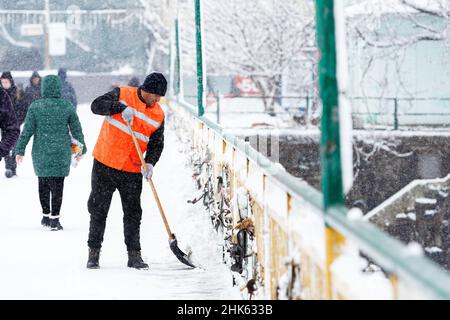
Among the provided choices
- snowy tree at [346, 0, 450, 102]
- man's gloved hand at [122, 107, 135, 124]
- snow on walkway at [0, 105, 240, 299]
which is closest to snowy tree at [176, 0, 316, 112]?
snowy tree at [346, 0, 450, 102]

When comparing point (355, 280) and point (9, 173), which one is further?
point (9, 173)

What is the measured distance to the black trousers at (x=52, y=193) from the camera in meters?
9.98

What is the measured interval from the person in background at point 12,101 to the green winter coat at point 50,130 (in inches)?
221

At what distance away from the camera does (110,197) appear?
777cm

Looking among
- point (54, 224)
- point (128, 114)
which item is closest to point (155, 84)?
point (128, 114)

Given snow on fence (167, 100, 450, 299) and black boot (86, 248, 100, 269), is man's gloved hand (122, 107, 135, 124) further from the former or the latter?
black boot (86, 248, 100, 269)

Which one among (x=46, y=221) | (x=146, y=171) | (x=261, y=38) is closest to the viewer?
(x=146, y=171)

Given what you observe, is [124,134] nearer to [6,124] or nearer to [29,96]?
[6,124]

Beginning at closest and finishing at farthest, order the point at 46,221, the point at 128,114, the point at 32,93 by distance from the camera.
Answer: the point at 128,114
the point at 46,221
the point at 32,93

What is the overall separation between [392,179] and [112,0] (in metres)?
35.3

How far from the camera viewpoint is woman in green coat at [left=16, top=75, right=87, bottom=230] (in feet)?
32.2

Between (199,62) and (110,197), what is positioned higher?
(199,62)

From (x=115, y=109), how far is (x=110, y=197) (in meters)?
0.75
